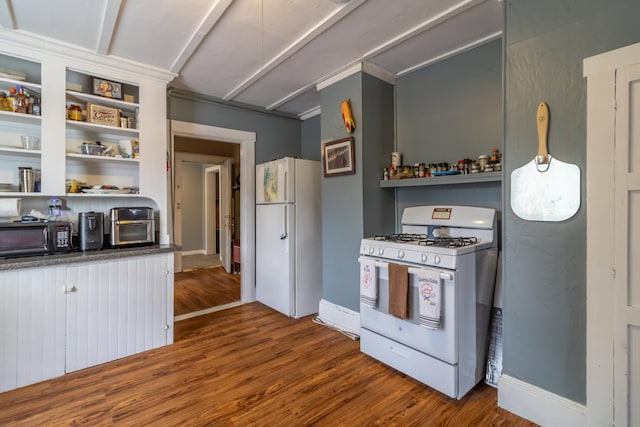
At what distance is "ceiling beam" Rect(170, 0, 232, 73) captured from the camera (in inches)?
73.2

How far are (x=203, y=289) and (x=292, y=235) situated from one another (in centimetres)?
197

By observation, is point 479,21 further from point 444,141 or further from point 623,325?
point 623,325

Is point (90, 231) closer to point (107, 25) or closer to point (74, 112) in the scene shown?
A: point (74, 112)

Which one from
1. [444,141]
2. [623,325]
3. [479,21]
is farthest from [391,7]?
[623,325]

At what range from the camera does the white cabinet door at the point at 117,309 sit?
220cm

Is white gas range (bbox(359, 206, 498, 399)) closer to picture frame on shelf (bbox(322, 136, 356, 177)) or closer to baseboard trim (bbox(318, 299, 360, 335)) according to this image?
baseboard trim (bbox(318, 299, 360, 335))

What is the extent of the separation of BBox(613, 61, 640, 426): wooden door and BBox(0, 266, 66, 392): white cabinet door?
3333 mm

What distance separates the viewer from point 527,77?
5.63 feet

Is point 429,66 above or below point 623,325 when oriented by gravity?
above

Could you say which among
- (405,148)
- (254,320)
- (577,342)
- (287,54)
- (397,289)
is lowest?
(254,320)

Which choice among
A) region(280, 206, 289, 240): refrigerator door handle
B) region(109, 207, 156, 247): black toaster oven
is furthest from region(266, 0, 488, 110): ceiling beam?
region(109, 207, 156, 247): black toaster oven

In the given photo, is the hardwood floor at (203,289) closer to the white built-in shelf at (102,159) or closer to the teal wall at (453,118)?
the white built-in shelf at (102,159)

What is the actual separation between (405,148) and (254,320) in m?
2.36

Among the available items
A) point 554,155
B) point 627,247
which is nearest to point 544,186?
point 554,155
